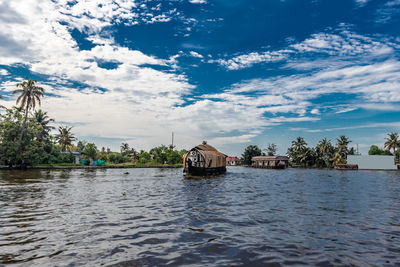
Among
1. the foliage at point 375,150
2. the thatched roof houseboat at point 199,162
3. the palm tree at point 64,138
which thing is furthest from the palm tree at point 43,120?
the foliage at point 375,150

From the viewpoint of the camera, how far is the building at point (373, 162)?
279ft

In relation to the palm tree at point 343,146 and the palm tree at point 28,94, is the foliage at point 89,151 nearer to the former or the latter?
the palm tree at point 28,94

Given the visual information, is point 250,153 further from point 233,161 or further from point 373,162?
point 373,162

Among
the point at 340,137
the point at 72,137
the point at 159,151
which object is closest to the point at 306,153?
the point at 340,137

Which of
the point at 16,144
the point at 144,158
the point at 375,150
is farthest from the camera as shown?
the point at 375,150

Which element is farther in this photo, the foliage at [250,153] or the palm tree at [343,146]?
the foliage at [250,153]

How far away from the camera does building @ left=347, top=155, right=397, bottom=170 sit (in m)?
85.1

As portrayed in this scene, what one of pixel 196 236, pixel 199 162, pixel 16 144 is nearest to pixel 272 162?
pixel 199 162

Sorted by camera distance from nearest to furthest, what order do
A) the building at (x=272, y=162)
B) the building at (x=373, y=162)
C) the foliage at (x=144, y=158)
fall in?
1. the building at (x=373, y=162)
2. the building at (x=272, y=162)
3. the foliage at (x=144, y=158)

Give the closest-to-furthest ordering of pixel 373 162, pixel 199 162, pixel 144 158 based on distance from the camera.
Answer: pixel 199 162, pixel 373 162, pixel 144 158

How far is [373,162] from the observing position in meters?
86.8

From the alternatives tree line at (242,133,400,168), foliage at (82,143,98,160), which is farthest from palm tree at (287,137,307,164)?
foliage at (82,143,98,160)

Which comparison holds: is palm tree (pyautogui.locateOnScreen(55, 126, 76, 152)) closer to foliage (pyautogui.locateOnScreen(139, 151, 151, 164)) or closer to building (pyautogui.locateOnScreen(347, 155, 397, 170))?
foliage (pyautogui.locateOnScreen(139, 151, 151, 164))

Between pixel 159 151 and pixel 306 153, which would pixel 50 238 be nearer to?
pixel 159 151
